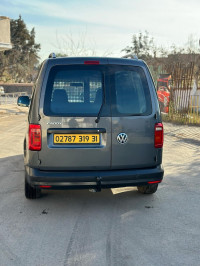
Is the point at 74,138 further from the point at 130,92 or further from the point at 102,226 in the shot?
the point at 102,226

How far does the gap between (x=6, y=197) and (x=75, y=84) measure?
6.79 ft

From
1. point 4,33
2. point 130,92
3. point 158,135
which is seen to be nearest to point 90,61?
point 130,92

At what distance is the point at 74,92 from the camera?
4090 mm

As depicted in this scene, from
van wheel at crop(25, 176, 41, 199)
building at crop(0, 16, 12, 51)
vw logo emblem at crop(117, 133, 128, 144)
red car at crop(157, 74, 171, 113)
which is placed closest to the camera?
vw logo emblem at crop(117, 133, 128, 144)

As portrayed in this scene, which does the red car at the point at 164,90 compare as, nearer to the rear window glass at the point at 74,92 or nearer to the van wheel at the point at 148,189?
the van wheel at the point at 148,189

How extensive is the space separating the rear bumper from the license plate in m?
0.38

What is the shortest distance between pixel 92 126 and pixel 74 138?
0.26 m

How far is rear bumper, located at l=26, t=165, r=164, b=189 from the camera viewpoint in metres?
3.96

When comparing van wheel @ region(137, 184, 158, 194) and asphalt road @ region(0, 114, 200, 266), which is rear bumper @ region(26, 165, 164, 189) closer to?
asphalt road @ region(0, 114, 200, 266)

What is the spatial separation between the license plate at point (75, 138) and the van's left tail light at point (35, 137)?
19 centimetres

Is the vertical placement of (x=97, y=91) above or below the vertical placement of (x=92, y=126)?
above

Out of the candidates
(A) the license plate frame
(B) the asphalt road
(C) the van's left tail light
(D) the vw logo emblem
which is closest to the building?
(B) the asphalt road

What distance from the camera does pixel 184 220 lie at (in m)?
4.11

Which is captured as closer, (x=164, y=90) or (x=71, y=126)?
(x=71, y=126)
